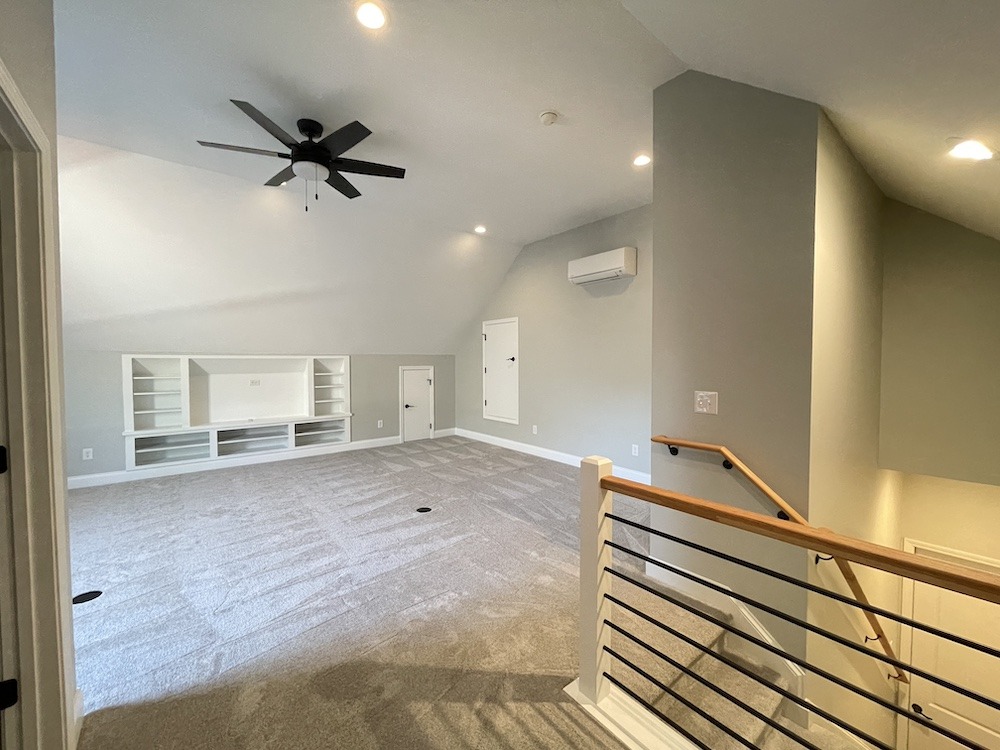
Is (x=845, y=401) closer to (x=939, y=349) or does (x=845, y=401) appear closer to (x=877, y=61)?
(x=939, y=349)

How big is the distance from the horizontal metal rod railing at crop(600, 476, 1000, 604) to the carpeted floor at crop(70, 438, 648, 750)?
0.97 meters

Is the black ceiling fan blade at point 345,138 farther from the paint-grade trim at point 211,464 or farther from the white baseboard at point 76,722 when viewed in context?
the paint-grade trim at point 211,464

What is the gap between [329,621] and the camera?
6.67 feet

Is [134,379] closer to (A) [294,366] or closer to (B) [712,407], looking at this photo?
(A) [294,366]

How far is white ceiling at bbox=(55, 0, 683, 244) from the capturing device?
71.6 inches

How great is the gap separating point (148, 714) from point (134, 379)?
14.3 feet

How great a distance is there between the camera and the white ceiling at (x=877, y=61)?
1217 millimetres

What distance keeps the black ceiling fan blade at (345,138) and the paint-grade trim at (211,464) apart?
423 cm

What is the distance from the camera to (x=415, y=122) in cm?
265

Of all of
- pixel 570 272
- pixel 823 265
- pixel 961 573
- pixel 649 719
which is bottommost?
pixel 649 719

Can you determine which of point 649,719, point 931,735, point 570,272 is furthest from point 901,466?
point 570,272

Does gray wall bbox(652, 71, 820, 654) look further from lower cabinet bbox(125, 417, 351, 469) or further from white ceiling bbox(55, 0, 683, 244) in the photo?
lower cabinet bbox(125, 417, 351, 469)

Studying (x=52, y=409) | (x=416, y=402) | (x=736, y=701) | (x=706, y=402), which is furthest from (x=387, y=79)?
(x=416, y=402)

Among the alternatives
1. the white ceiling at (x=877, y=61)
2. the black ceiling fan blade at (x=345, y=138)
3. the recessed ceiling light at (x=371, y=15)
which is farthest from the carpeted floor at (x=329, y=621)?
the recessed ceiling light at (x=371, y=15)
